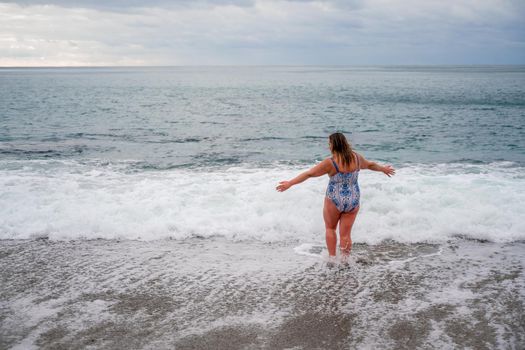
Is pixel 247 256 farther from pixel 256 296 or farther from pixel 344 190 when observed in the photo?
pixel 344 190

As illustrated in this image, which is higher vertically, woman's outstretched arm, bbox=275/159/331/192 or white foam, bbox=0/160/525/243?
woman's outstretched arm, bbox=275/159/331/192

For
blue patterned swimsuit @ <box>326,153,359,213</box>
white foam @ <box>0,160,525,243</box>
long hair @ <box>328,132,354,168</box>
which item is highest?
long hair @ <box>328,132,354,168</box>

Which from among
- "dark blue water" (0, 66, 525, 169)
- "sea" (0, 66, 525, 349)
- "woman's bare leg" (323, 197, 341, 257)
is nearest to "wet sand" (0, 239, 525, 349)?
"sea" (0, 66, 525, 349)

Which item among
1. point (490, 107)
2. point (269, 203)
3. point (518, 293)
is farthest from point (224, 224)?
point (490, 107)

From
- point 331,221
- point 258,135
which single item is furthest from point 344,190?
point 258,135

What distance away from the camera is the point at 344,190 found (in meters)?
6.05

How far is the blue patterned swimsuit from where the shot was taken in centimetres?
601

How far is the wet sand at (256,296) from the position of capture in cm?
430

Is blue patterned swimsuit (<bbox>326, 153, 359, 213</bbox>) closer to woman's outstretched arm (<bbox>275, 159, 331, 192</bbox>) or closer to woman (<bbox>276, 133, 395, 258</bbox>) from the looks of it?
woman (<bbox>276, 133, 395, 258</bbox>)

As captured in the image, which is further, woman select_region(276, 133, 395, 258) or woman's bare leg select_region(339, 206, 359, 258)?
woman's bare leg select_region(339, 206, 359, 258)

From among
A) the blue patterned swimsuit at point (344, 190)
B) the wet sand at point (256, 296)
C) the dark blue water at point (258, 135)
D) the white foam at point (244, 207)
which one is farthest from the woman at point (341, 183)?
the dark blue water at point (258, 135)

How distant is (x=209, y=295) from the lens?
526 cm

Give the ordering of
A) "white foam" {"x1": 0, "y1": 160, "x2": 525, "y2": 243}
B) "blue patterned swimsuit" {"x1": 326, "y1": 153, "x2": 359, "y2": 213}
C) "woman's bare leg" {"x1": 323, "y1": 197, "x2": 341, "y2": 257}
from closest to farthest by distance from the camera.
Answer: "blue patterned swimsuit" {"x1": 326, "y1": 153, "x2": 359, "y2": 213} < "woman's bare leg" {"x1": 323, "y1": 197, "x2": 341, "y2": 257} < "white foam" {"x1": 0, "y1": 160, "x2": 525, "y2": 243}

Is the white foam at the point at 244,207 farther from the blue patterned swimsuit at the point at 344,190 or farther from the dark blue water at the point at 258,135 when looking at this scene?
the dark blue water at the point at 258,135
